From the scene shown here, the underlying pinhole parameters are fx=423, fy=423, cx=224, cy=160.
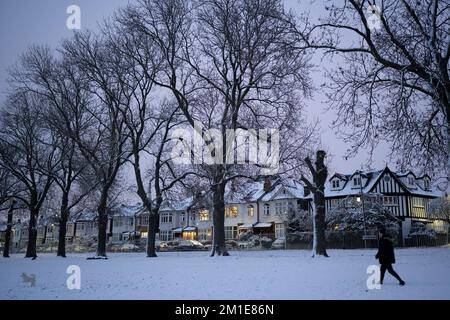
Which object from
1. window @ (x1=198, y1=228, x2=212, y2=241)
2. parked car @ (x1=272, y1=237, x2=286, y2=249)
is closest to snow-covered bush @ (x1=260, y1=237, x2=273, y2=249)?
parked car @ (x1=272, y1=237, x2=286, y2=249)

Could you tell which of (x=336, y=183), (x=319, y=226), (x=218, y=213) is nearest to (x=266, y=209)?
(x=336, y=183)

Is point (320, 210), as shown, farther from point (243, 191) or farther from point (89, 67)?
point (89, 67)

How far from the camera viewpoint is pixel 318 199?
1136 inches

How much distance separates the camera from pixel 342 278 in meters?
14.1

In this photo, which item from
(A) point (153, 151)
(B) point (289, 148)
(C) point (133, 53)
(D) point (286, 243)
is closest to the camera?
(B) point (289, 148)

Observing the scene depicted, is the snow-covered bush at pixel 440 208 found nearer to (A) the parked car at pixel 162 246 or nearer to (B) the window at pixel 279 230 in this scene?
(B) the window at pixel 279 230

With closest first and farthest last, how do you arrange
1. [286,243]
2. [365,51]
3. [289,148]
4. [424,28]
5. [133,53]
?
[424,28], [365,51], [289,148], [133,53], [286,243]

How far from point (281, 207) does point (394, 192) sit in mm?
17278

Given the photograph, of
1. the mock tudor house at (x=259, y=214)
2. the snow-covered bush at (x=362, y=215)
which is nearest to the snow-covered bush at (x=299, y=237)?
the snow-covered bush at (x=362, y=215)

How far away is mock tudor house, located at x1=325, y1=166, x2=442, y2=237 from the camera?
59.1 m

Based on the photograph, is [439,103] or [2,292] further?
[439,103]
